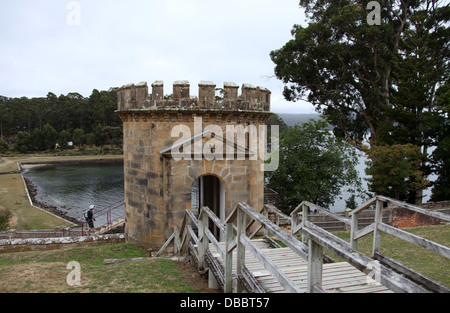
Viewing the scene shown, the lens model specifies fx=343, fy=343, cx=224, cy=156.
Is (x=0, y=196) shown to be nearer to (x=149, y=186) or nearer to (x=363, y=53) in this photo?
(x=149, y=186)

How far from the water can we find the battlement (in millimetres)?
19120

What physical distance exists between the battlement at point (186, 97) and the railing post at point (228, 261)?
18.8 feet

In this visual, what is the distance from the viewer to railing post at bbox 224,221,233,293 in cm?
532

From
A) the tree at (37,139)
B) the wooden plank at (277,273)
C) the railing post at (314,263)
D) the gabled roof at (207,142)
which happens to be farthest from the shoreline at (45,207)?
the tree at (37,139)

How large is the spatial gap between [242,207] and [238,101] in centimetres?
→ 629

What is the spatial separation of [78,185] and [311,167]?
32.9m

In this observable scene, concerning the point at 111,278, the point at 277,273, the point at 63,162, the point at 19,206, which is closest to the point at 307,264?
the point at 277,273

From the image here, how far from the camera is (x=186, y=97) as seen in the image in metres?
10.3

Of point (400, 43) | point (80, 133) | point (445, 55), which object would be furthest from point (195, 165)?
point (80, 133)

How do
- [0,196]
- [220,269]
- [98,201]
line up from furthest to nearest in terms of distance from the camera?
[98,201] → [0,196] → [220,269]

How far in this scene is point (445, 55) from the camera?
23.9 meters

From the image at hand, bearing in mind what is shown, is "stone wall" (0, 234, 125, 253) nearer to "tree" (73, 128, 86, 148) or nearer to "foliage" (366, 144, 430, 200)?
"foliage" (366, 144, 430, 200)

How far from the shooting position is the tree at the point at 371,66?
22094 millimetres

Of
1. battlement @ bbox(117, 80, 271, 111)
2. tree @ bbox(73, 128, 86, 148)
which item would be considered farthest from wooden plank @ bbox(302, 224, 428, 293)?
tree @ bbox(73, 128, 86, 148)
